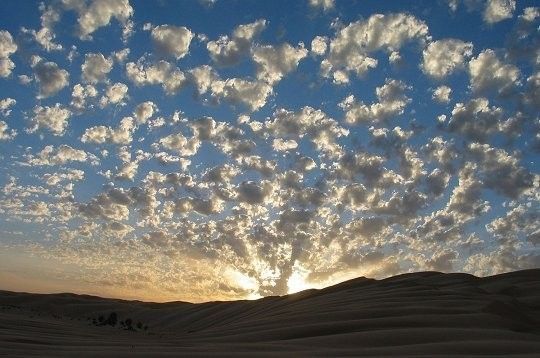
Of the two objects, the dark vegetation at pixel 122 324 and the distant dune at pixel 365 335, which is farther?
the dark vegetation at pixel 122 324

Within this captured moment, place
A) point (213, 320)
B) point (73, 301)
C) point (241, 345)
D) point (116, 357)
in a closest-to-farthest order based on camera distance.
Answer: point (116, 357), point (241, 345), point (213, 320), point (73, 301)

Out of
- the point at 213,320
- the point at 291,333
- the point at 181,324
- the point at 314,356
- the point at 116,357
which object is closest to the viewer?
the point at 116,357

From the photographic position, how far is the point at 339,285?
32.1m

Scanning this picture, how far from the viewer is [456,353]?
773cm

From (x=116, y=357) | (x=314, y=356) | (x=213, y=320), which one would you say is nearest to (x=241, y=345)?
(x=314, y=356)

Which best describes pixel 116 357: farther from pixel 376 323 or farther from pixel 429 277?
pixel 429 277

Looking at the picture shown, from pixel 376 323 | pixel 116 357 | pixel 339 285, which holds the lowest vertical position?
pixel 116 357

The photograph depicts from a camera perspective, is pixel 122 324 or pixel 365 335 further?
pixel 122 324

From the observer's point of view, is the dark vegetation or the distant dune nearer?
the distant dune

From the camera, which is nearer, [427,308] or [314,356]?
[314,356]

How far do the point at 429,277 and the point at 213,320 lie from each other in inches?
471

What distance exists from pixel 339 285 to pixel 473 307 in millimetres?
18205

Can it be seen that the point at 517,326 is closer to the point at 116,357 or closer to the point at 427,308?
the point at 427,308

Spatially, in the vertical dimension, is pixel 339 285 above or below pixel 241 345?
above
